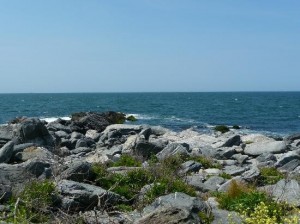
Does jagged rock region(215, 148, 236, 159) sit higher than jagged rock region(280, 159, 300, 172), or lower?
lower

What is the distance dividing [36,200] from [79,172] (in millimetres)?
3100

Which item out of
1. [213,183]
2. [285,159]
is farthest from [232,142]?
[213,183]

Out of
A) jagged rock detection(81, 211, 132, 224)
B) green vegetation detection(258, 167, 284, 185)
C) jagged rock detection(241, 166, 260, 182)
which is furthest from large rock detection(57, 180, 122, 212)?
green vegetation detection(258, 167, 284, 185)

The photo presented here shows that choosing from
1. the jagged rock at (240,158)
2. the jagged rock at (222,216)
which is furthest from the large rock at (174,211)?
the jagged rock at (240,158)

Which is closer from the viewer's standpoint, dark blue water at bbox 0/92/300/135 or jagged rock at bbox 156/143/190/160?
jagged rock at bbox 156/143/190/160

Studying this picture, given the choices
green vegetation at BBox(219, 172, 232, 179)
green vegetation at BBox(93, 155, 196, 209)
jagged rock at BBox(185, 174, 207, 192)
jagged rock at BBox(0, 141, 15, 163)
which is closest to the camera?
green vegetation at BBox(93, 155, 196, 209)

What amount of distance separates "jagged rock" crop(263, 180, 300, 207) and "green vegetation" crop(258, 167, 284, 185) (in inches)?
61.0

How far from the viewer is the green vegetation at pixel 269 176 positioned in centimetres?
1418

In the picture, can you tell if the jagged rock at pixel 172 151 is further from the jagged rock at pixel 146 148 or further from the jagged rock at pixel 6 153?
the jagged rock at pixel 6 153

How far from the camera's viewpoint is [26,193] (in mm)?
10406

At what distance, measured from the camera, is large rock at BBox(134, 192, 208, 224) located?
8164 millimetres

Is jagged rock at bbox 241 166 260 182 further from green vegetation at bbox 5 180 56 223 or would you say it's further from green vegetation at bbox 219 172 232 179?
green vegetation at bbox 5 180 56 223

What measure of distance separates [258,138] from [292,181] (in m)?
16.8

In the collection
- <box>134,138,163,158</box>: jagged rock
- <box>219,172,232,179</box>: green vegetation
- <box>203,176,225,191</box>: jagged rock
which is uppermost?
<box>134,138,163,158</box>: jagged rock
